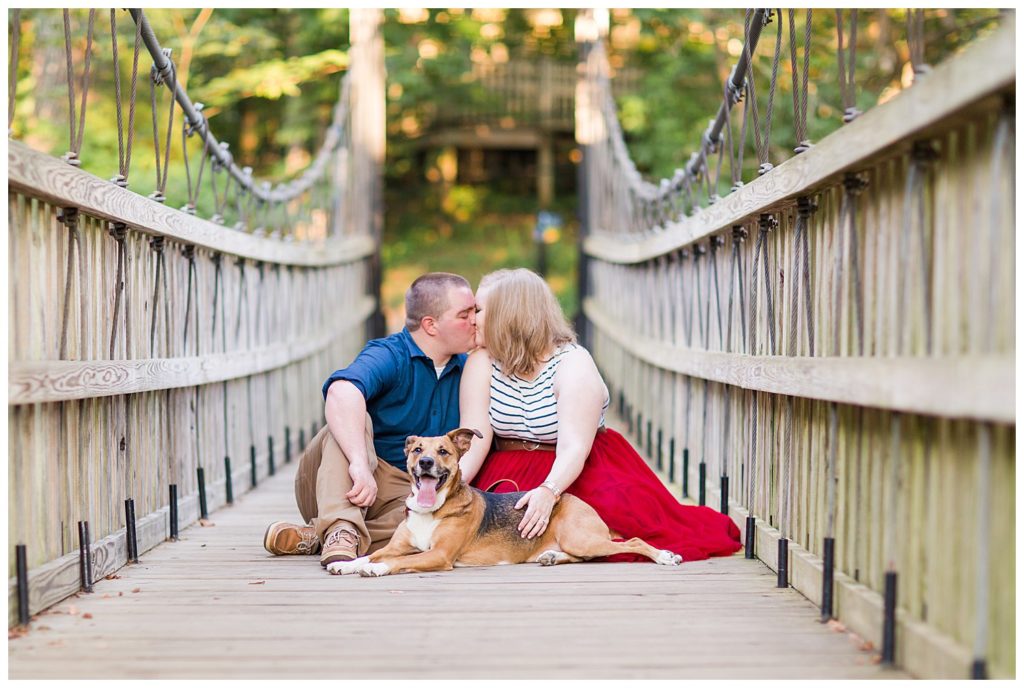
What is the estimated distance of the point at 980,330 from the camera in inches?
83.2

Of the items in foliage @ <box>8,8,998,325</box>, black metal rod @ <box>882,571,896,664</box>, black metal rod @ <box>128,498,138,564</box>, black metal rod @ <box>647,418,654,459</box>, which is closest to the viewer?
black metal rod @ <box>882,571,896,664</box>

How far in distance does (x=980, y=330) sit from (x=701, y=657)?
974 mm

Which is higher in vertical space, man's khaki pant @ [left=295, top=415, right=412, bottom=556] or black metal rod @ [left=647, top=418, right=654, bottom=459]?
man's khaki pant @ [left=295, top=415, right=412, bottom=556]

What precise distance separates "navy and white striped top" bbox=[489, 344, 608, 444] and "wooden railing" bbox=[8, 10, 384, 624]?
3.94ft

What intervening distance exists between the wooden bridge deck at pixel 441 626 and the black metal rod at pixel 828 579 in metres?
0.04

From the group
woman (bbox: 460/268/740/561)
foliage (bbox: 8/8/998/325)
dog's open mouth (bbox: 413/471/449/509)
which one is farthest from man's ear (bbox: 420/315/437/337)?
foliage (bbox: 8/8/998/325)

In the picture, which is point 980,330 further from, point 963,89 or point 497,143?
point 497,143

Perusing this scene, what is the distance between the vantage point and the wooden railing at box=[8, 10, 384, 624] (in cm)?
301

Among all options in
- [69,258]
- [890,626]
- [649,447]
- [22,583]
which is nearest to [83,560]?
[22,583]

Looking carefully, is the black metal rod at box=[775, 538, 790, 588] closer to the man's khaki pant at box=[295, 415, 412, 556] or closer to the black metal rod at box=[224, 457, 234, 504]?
the man's khaki pant at box=[295, 415, 412, 556]

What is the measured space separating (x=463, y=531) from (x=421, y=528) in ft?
0.45

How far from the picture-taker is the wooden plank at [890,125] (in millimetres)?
1963

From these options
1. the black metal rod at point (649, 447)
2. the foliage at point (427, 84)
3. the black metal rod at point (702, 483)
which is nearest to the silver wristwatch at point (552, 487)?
the black metal rod at point (702, 483)

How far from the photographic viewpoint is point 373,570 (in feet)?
11.8
